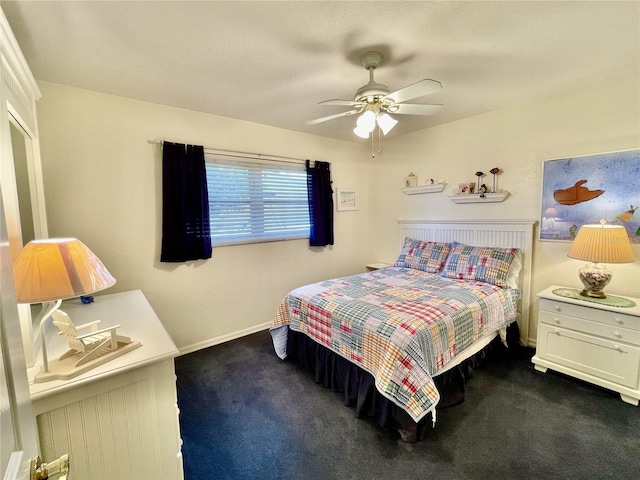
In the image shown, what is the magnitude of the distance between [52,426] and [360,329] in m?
1.56

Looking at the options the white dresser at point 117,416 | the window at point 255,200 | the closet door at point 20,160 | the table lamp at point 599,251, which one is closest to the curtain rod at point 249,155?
the window at point 255,200

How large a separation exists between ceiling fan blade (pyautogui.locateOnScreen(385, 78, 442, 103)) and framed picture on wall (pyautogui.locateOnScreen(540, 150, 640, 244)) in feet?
5.80

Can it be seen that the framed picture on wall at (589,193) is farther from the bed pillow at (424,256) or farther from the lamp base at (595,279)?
the bed pillow at (424,256)

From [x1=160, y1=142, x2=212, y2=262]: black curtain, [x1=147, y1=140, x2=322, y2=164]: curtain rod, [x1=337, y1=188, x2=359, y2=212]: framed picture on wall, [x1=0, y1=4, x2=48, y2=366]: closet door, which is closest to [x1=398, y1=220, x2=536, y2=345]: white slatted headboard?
[x1=337, y1=188, x2=359, y2=212]: framed picture on wall

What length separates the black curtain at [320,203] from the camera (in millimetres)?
3670

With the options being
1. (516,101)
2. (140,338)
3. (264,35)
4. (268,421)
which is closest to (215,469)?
(268,421)

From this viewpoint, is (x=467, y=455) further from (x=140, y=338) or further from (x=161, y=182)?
(x=161, y=182)

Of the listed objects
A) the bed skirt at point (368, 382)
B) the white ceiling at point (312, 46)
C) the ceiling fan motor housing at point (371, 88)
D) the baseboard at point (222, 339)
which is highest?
the white ceiling at point (312, 46)

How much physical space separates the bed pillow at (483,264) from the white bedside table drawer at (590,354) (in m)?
0.51

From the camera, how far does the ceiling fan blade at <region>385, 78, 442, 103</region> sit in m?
1.61

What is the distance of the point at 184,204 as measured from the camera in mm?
2709

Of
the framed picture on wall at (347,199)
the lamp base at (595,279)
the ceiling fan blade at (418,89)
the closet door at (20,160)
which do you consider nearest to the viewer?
the closet door at (20,160)

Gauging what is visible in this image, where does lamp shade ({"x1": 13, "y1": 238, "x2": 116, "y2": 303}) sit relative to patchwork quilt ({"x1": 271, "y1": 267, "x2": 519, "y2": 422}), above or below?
above

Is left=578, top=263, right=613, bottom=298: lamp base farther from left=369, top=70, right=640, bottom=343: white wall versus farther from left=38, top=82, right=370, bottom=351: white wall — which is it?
left=38, top=82, right=370, bottom=351: white wall
